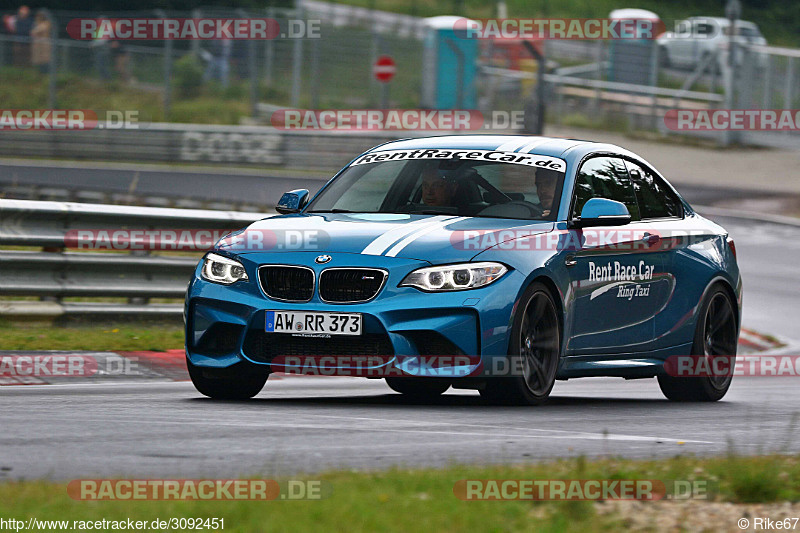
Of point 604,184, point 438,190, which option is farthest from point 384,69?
point 438,190

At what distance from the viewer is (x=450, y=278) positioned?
27.0ft

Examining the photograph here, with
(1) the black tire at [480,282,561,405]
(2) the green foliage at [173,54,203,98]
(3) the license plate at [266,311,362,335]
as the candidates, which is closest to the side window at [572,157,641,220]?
(1) the black tire at [480,282,561,405]

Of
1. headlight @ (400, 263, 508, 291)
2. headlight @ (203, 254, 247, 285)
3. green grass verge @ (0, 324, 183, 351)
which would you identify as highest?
headlight @ (400, 263, 508, 291)

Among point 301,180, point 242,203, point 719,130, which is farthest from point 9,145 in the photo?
point 719,130

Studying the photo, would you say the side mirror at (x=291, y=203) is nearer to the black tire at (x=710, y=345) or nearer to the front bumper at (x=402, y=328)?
the front bumper at (x=402, y=328)

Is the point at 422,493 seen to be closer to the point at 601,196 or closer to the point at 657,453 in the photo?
the point at 657,453

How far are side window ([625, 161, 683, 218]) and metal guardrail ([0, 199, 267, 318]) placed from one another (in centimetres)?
401

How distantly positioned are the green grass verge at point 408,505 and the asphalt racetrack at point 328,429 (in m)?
0.37

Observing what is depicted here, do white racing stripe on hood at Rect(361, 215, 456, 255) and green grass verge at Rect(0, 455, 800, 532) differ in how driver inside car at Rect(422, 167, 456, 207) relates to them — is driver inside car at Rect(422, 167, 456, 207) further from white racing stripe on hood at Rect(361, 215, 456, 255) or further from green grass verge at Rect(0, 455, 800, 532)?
green grass verge at Rect(0, 455, 800, 532)

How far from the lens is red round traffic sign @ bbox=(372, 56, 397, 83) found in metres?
33.2

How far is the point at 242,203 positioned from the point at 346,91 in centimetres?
1204

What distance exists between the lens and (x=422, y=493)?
5.40m

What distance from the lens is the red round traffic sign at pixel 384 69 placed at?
33188mm

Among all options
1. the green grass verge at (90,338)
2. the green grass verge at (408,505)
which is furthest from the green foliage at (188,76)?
the green grass verge at (408,505)
